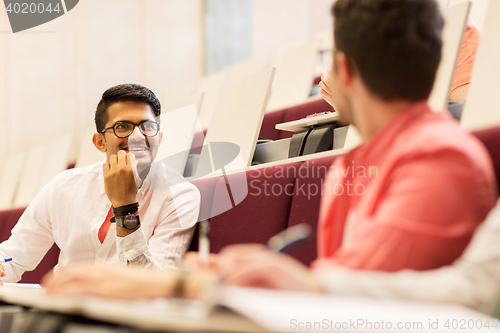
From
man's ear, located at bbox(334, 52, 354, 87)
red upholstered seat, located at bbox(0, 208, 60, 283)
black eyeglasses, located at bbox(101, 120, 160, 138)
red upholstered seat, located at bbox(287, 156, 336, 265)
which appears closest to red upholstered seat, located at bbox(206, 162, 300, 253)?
red upholstered seat, located at bbox(287, 156, 336, 265)

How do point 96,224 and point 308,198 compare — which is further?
point 96,224

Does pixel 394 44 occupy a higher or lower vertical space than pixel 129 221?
higher

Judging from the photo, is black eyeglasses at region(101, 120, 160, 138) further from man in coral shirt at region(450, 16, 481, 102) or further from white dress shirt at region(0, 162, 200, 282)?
man in coral shirt at region(450, 16, 481, 102)

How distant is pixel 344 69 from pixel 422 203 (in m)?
0.12

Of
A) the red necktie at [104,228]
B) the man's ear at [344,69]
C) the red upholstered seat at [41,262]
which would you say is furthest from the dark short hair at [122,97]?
the man's ear at [344,69]

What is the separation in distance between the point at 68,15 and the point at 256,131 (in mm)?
1583

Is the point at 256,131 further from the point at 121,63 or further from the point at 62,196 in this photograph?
the point at 121,63

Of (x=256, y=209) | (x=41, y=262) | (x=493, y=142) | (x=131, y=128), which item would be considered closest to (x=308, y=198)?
(x=256, y=209)

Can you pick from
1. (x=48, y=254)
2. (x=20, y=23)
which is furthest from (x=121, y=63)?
(x=48, y=254)

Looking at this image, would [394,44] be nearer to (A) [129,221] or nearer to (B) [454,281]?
(B) [454,281]

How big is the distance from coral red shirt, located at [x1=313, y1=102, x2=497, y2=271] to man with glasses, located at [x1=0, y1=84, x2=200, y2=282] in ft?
1.27

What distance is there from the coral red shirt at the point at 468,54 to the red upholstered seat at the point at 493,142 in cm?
36

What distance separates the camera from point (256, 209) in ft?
1.98

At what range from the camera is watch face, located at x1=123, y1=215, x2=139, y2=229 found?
61 cm
